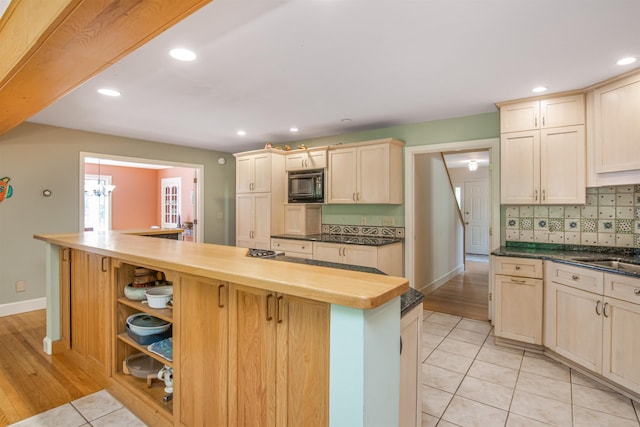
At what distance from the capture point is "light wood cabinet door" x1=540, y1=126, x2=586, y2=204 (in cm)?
286

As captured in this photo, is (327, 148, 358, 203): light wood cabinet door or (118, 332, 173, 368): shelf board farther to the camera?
(327, 148, 358, 203): light wood cabinet door

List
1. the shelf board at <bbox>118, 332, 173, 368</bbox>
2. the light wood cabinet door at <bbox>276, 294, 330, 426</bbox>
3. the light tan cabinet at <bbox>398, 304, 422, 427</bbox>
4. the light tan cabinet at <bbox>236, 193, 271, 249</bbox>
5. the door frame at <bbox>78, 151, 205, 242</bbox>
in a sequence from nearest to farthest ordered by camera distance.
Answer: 1. the light wood cabinet door at <bbox>276, 294, 330, 426</bbox>
2. the light tan cabinet at <bbox>398, 304, 422, 427</bbox>
3. the shelf board at <bbox>118, 332, 173, 368</bbox>
4. the door frame at <bbox>78, 151, 205, 242</bbox>
5. the light tan cabinet at <bbox>236, 193, 271, 249</bbox>

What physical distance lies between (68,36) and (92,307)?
6.08 feet

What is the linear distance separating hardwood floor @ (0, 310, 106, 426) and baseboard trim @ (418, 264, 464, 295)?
13.1 feet

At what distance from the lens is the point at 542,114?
9.93ft

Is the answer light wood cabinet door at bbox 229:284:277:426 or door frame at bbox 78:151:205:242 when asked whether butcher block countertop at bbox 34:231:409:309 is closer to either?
light wood cabinet door at bbox 229:284:277:426

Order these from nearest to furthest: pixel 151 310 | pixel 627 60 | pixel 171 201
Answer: pixel 151 310, pixel 627 60, pixel 171 201

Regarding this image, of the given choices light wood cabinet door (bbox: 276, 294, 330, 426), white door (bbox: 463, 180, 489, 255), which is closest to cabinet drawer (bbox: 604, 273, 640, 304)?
light wood cabinet door (bbox: 276, 294, 330, 426)

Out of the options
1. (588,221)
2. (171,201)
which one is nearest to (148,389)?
(588,221)

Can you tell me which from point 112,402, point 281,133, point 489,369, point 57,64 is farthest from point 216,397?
point 281,133

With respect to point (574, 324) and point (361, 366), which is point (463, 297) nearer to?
point (574, 324)

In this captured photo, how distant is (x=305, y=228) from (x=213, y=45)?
2.96 meters

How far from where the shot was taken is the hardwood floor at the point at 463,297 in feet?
13.1

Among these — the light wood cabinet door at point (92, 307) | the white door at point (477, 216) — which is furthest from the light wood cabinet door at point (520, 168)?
the white door at point (477, 216)
